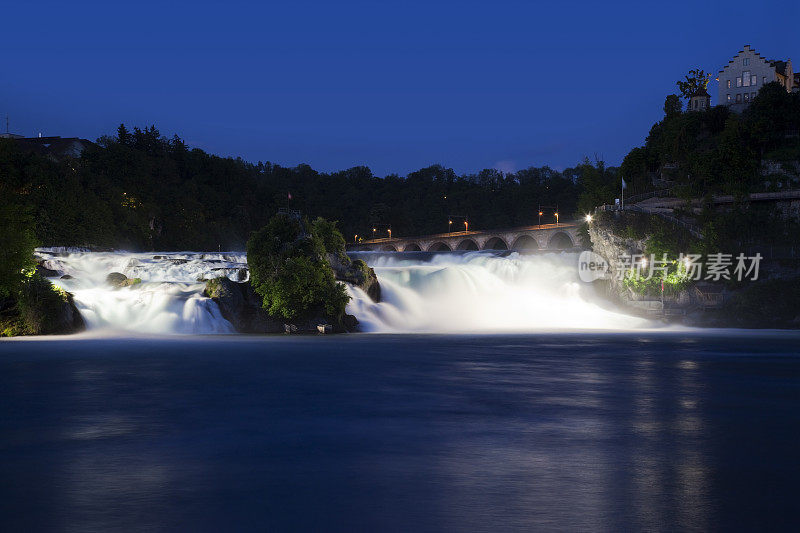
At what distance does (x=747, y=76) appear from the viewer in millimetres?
111750

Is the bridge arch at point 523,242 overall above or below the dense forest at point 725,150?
below

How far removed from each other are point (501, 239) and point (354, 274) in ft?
223

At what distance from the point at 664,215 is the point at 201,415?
5991 centimetres

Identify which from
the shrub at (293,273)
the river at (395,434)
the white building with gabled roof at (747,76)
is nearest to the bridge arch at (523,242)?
→ the white building with gabled roof at (747,76)

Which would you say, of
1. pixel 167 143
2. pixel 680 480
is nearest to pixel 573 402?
pixel 680 480

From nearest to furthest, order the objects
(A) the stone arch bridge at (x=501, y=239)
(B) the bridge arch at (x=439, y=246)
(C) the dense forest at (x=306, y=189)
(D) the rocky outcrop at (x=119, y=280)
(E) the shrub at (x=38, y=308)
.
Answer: (E) the shrub at (x=38, y=308) → (D) the rocky outcrop at (x=119, y=280) → (C) the dense forest at (x=306, y=189) → (A) the stone arch bridge at (x=501, y=239) → (B) the bridge arch at (x=439, y=246)

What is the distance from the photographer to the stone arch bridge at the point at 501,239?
110m

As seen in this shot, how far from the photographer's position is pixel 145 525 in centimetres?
1112

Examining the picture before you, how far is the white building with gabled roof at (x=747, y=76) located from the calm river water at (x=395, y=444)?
85.4 meters

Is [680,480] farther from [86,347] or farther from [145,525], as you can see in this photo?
[86,347]

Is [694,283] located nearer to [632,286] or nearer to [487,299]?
[632,286]

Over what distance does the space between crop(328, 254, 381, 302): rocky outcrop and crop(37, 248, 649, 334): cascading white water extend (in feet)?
2.48

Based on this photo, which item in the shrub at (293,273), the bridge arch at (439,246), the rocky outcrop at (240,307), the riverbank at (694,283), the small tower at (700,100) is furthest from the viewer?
the bridge arch at (439,246)

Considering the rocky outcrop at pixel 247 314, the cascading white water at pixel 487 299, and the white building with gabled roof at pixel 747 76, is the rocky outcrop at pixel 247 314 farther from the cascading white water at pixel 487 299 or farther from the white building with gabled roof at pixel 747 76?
the white building with gabled roof at pixel 747 76
